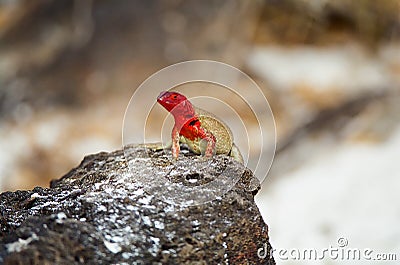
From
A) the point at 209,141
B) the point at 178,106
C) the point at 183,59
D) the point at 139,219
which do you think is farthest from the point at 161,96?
the point at 183,59

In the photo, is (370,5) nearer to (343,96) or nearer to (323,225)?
(343,96)

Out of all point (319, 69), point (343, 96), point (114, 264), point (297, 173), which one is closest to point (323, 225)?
point (297, 173)

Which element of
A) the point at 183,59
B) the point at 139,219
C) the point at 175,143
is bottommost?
the point at 139,219

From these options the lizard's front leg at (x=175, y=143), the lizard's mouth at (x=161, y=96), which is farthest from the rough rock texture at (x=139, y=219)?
the lizard's mouth at (x=161, y=96)

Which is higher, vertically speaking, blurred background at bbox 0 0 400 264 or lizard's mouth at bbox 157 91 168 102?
blurred background at bbox 0 0 400 264

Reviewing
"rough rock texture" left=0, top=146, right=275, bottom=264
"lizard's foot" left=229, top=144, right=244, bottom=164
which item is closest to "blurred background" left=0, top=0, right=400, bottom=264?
"lizard's foot" left=229, top=144, right=244, bottom=164

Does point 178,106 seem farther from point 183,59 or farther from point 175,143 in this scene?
point 183,59

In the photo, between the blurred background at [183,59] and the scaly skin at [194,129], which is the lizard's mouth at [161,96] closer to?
the scaly skin at [194,129]

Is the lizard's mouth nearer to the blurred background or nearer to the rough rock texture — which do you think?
the rough rock texture
